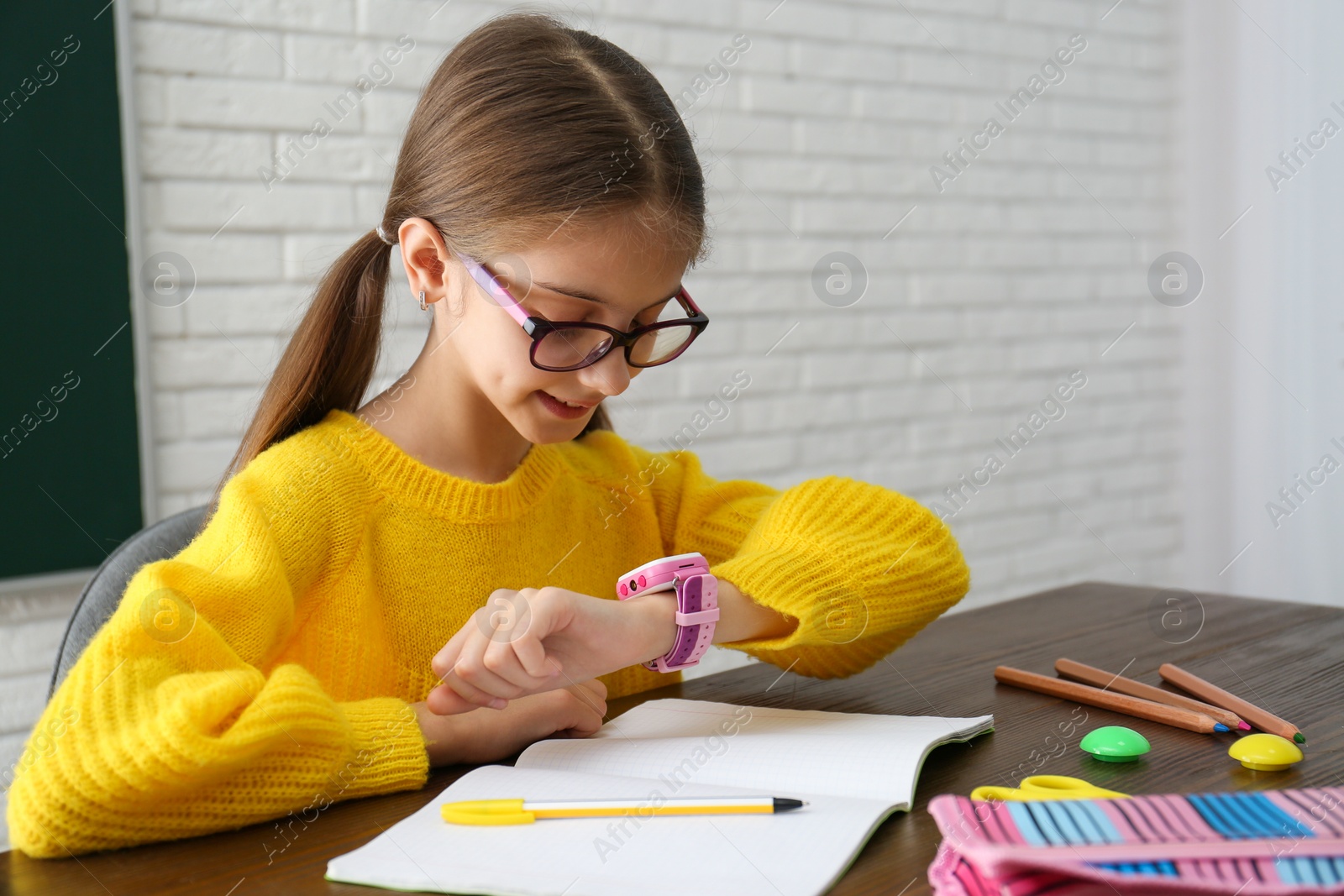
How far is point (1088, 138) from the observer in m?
2.87

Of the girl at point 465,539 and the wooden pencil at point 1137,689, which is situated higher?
the girl at point 465,539

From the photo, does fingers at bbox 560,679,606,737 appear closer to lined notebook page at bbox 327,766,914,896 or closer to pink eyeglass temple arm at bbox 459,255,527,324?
lined notebook page at bbox 327,766,914,896

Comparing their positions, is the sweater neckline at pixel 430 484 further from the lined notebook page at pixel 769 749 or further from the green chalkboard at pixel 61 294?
the green chalkboard at pixel 61 294

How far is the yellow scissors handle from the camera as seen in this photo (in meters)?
0.72

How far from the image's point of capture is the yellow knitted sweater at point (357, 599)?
72cm

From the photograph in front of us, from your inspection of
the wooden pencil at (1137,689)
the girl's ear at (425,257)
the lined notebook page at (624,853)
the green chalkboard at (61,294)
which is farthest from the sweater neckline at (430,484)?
the green chalkboard at (61,294)

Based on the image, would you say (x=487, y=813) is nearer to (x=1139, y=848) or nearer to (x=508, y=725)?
(x=508, y=725)

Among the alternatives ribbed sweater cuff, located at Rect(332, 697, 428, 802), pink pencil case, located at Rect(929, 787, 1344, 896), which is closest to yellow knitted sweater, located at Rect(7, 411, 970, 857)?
Result: ribbed sweater cuff, located at Rect(332, 697, 428, 802)

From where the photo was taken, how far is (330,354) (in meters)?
1.11

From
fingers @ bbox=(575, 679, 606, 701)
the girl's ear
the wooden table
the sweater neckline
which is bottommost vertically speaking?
the wooden table

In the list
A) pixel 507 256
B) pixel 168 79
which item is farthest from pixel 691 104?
pixel 507 256

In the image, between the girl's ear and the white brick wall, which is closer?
the girl's ear

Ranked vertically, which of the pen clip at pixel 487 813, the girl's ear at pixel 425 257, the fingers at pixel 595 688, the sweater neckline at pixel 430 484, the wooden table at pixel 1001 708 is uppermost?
the girl's ear at pixel 425 257

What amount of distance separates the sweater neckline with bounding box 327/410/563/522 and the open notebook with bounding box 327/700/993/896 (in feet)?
0.92
